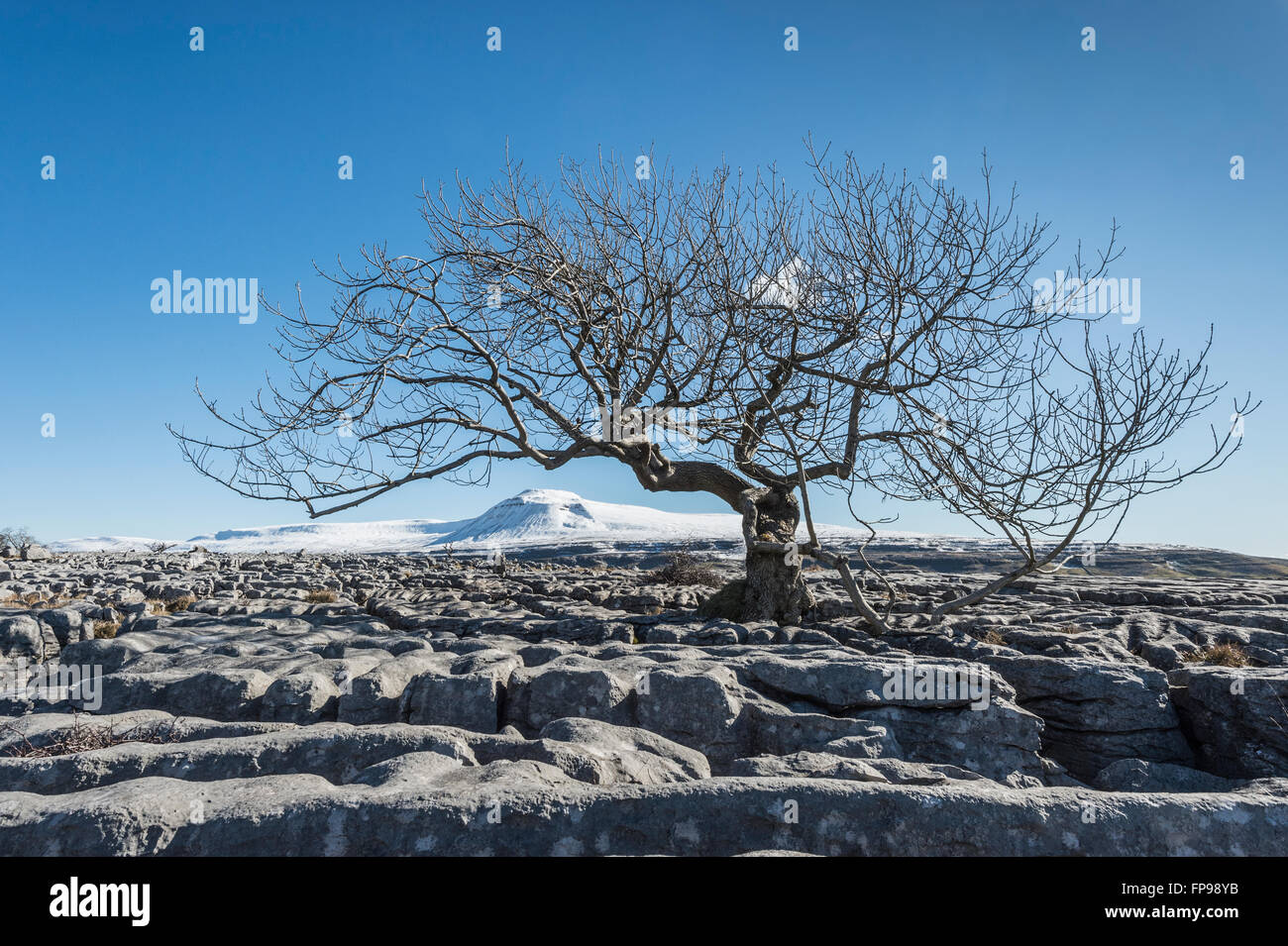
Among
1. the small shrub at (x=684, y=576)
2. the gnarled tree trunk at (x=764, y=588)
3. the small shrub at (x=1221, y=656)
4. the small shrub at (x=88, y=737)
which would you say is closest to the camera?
the small shrub at (x=88, y=737)

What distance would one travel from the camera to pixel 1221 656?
6.40m

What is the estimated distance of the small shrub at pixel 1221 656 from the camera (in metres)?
6.27

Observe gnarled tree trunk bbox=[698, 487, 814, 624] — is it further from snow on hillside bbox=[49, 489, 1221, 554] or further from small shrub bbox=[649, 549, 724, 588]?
snow on hillside bbox=[49, 489, 1221, 554]

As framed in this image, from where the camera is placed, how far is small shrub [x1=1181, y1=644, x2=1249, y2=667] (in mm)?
6273

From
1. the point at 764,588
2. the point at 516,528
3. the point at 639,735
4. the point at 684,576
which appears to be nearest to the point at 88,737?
the point at 639,735

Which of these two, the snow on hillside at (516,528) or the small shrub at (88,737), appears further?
the snow on hillside at (516,528)

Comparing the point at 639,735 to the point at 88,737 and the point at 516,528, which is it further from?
the point at 516,528

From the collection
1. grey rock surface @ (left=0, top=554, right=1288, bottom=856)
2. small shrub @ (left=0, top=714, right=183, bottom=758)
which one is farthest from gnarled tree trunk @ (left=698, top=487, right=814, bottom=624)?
small shrub @ (left=0, top=714, right=183, bottom=758)

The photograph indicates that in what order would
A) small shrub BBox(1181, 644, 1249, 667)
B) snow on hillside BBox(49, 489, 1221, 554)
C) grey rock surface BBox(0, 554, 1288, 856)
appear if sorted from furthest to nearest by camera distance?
1. snow on hillside BBox(49, 489, 1221, 554)
2. small shrub BBox(1181, 644, 1249, 667)
3. grey rock surface BBox(0, 554, 1288, 856)

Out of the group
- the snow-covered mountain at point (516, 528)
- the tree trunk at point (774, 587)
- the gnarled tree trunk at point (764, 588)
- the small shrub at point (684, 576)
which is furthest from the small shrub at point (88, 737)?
the snow-covered mountain at point (516, 528)

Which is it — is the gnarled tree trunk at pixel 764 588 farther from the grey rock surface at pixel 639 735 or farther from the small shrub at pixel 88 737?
the small shrub at pixel 88 737

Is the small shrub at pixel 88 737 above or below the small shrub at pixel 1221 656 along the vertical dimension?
above

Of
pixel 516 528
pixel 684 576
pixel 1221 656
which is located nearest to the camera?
pixel 1221 656
